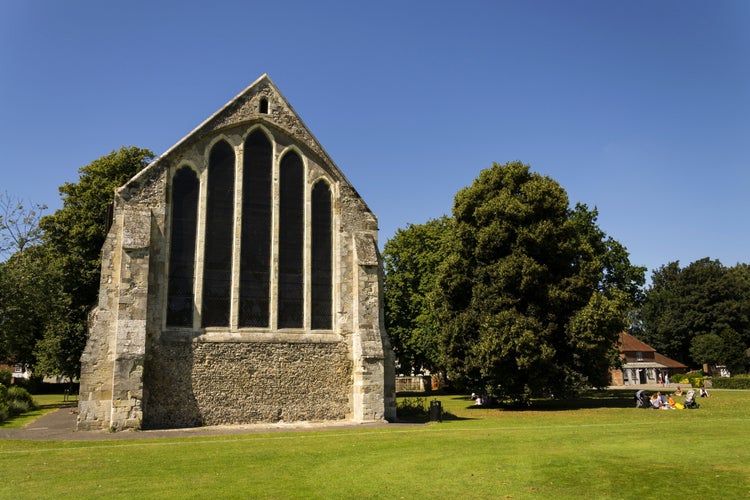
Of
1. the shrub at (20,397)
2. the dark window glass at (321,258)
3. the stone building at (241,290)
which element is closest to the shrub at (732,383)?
the stone building at (241,290)

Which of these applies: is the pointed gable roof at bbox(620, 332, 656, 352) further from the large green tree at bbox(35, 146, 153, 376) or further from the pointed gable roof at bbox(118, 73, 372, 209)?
the large green tree at bbox(35, 146, 153, 376)

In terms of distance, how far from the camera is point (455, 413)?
27.6 metres

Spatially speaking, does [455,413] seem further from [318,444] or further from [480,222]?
[318,444]

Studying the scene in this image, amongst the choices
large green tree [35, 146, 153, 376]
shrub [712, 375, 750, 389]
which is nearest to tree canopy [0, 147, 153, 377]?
large green tree [35, 146, 153, 376]

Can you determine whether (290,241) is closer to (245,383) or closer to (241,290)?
(241,290)

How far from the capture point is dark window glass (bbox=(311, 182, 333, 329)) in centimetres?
2275

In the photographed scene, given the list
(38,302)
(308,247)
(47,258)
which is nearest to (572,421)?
(308,247)

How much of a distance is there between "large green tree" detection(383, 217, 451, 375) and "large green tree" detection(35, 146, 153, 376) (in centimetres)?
2108

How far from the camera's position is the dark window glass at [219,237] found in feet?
70.0

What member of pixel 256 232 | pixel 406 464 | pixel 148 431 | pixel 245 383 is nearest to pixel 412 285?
pixel 256 232

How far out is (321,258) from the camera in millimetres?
23219

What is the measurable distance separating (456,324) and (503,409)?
4.93 metres

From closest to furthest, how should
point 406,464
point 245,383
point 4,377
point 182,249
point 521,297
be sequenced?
point 406,464, point 245,383, point 182,249, point 521,297, point 4,377

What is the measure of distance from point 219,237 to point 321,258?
4.09 metres
